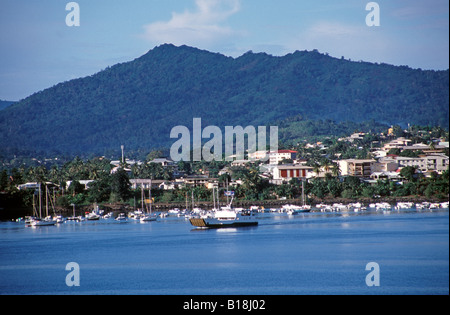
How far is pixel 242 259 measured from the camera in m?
20.7

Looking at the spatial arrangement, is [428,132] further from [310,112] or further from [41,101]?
[41,101]

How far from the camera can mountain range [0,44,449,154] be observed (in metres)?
→ 136

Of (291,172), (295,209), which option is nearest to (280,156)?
(291,172)

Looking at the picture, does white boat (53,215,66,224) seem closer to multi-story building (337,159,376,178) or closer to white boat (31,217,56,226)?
white boat (31,217,56,226)

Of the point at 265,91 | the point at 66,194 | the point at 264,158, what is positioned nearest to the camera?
Answer: the point at 66,194

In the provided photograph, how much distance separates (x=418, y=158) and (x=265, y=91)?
411ft

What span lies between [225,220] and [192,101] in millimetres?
142175

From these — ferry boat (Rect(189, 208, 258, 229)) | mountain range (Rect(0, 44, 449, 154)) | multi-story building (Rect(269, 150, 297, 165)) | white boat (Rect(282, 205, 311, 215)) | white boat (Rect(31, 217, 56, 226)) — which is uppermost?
mountain range (Rect(0, 44, 449, 154))

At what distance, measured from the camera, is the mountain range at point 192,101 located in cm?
13650

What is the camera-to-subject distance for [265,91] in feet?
576

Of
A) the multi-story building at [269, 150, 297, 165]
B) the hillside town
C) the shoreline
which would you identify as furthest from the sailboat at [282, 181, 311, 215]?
the multi-story building at [269, 150, 297, 165]

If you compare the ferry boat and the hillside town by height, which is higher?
the hillside town

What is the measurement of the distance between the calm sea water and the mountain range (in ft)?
276
